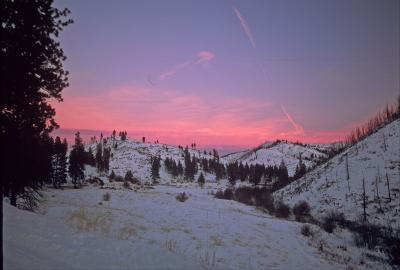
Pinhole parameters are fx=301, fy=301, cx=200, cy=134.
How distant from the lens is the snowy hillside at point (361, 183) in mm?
64750

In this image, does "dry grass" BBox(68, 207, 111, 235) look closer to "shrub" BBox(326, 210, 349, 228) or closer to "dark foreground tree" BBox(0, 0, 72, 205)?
"dark foreground tree" BBox(0, 0, 72, 205)

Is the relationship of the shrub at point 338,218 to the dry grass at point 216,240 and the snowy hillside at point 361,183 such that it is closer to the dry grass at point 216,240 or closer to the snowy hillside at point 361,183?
the snowy hillside at point 361,183

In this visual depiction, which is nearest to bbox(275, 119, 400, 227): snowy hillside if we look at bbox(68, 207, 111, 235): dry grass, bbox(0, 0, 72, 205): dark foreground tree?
bbox(68, 207, 111, 235): dry grass

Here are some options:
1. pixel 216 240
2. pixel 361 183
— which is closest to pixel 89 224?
pixel 216 240

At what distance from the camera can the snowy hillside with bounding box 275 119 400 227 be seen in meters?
64.8

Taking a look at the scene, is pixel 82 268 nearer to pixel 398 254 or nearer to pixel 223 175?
pixel 398 254

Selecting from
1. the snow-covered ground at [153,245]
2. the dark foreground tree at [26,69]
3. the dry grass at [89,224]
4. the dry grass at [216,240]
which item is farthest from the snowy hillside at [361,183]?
the dark foreground tree at [26,69]

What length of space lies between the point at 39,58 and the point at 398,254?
4016 centimetres

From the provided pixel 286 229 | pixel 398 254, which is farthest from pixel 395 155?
pixel 286 229

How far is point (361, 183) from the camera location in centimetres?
7938

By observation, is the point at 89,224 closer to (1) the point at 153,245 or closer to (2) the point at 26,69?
(1) the point at 153,245

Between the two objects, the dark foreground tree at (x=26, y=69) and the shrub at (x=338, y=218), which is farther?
the shrub at (x=338, y=218)

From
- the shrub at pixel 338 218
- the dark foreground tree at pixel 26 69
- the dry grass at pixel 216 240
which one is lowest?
the shrub at pixel 338 218

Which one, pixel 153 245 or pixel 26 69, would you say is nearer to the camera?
pixel 26 69
